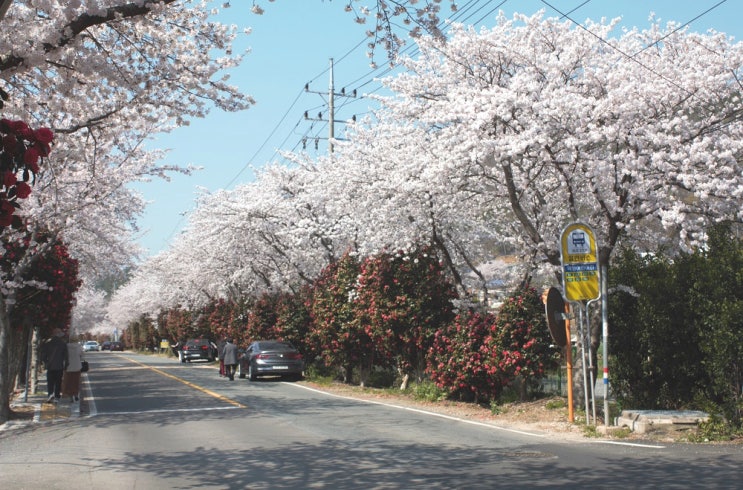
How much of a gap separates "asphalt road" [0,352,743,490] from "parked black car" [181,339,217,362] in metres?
35.3

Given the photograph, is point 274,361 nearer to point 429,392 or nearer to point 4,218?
point 429,392

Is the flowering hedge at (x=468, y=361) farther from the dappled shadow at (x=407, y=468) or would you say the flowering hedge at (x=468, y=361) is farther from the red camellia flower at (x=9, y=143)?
the red camellia flower at (x=9, y=143)

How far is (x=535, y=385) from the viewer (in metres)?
17.2

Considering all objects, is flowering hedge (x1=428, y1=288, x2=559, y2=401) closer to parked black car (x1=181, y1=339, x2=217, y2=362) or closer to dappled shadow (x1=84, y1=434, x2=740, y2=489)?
dappled shadow (x1=84, y1=434, x2=740, y2=489)

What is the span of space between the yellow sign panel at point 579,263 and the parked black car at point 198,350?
135ft

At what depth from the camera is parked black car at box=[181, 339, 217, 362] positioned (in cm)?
5122

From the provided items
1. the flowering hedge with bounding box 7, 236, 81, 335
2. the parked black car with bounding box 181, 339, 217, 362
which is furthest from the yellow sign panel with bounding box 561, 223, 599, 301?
the parked black car with bounding box 181, 339, 217, 362

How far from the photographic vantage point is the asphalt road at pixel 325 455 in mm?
8555

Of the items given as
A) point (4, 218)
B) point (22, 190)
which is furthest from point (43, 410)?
point (22, 190)

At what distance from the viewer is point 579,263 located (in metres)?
13.5

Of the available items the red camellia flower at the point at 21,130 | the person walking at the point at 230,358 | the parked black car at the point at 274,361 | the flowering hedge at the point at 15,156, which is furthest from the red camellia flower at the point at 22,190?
the person walking at the point at 230,358

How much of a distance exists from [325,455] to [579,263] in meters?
5.91

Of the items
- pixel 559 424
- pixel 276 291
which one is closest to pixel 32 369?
pixel 276 291

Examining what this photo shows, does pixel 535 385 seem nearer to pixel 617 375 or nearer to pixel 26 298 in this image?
pixel 617 375
